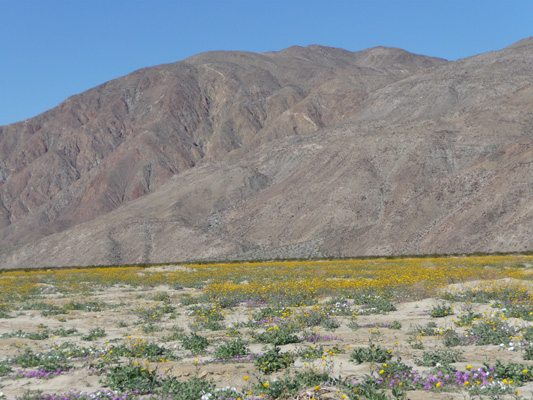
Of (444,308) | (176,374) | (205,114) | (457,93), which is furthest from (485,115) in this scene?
(205,114)

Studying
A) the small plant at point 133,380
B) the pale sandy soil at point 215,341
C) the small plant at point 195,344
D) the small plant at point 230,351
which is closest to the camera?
the small plant at point 133,380

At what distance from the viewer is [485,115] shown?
86250mm

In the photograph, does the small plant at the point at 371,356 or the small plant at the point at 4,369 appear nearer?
the small plant at the point at 371,356

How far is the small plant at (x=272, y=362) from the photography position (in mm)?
8414

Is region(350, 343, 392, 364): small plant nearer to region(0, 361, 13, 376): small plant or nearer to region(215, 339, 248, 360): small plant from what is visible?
region(215, 339, 248, 360): small plant

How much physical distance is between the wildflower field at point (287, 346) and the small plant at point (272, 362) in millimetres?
24

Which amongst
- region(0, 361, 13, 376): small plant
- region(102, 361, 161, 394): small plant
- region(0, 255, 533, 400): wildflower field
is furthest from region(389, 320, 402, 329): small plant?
region(0, 361, 13, 376): small plant

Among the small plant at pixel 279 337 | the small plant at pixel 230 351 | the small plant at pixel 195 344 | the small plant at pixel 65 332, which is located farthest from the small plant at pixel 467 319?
the small plant at pixel 65 332

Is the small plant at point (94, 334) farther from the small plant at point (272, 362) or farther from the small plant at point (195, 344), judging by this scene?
the small plant at point (272, 362)

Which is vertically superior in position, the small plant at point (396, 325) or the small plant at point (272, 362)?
the small plant at point (272, 362)

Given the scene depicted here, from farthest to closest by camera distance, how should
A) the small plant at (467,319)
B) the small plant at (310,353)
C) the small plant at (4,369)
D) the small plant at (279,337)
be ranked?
the small plant at (467,319), the small plant at (279,337), the small plant at (4,369), the small plant at (310,353)

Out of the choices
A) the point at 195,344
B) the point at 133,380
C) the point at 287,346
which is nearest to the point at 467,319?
the point at 287,346

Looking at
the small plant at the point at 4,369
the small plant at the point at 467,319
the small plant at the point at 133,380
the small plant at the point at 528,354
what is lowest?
the small plant at the point at 467,319

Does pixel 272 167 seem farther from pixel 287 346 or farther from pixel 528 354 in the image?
pixel 528 354
